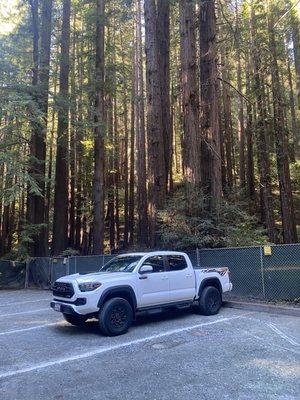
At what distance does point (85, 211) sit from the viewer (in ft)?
104

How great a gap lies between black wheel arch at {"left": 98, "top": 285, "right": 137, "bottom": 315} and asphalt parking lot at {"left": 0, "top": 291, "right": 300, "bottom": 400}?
0.64 m

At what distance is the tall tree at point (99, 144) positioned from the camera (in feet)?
69.5

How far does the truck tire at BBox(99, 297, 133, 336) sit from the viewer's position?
853 cm

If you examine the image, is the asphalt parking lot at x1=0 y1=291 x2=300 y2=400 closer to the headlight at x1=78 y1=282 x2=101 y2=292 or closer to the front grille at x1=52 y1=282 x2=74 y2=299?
the front grille at x1=52 y1=282 x2=74 y2=299

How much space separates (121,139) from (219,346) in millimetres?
31419

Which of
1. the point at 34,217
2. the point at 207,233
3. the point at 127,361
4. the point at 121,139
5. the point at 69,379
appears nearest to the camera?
the point at 69,379

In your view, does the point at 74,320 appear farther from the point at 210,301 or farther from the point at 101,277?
the point at 210,301

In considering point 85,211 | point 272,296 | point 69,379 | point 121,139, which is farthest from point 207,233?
point 121,139

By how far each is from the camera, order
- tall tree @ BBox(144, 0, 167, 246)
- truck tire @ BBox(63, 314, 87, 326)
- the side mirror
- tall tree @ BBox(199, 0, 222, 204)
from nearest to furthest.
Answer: the side mirror → truck tire @ BBox(63, 314, 87, 326) → tall tree @ BBox(199, 0, 222, 204) → tall tree @ BBox(144, 0, 167, 246)

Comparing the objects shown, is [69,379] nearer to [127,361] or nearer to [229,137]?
[127,361]

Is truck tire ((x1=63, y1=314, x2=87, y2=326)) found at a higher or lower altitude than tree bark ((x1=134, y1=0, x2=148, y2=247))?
lower

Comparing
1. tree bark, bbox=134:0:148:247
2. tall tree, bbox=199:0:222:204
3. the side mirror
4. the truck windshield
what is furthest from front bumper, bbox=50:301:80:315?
tree bark, bbox=134:0:148:247

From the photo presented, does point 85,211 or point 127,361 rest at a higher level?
point 85,211

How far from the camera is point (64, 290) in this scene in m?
9.09
